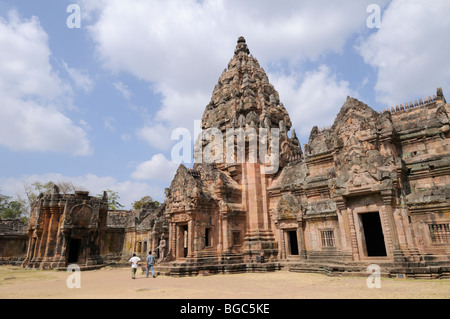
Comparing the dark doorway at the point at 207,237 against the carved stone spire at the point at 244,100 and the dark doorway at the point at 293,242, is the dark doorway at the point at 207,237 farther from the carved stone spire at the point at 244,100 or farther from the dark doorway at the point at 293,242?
the carved stone spire at the point at 244,100

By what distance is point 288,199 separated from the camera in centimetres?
1916

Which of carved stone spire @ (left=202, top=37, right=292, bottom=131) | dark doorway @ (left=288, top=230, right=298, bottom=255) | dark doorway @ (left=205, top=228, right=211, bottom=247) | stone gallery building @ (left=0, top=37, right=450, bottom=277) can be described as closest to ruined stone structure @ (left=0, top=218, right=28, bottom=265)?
stone gallery building @ (left=0, top=37, right=450, bottom=277)

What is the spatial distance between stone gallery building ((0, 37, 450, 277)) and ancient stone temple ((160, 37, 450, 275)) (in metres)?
0.06

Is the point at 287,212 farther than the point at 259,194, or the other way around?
the point at 259,194

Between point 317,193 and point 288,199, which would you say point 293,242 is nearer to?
point 288,199

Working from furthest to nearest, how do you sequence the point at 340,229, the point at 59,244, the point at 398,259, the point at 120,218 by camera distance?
1. the point at 120,218
2. the point at 59,244
3. the point at 340,229
4. the point at 398,259

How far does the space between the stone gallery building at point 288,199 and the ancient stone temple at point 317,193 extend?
62 mm

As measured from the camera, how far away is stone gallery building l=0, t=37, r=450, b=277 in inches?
544

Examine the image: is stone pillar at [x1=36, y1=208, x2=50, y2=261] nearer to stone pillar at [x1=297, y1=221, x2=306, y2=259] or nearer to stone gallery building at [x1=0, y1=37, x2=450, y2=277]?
stone gallery building at [x1=0, y1=37, x2=450, y2=277]

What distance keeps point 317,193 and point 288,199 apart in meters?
1.92

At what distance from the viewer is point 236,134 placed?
22.1m
